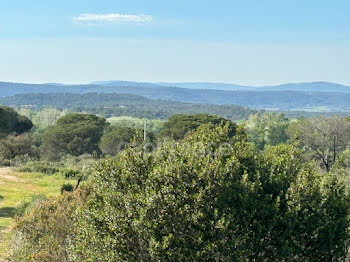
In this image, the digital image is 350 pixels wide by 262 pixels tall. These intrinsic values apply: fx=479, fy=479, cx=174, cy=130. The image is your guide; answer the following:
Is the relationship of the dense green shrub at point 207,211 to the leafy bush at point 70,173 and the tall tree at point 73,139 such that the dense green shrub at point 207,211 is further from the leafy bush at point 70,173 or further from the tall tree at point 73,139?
the tall tree at point 73,139

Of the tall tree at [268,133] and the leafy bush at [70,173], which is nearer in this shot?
Answer: the leafy bush at [70,173]

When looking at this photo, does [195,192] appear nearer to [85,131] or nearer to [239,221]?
[239,221]

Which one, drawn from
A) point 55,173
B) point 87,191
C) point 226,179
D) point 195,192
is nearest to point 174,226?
point 195,192

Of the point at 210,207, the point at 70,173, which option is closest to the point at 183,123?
the point at 70,173

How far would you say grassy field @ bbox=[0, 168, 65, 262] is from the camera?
19809mm

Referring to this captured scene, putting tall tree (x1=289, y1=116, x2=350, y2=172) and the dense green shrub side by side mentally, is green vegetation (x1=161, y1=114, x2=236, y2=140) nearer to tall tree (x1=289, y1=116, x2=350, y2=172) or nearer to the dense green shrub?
tall tree (x1=289, y1=116, x2=350, y2=172)

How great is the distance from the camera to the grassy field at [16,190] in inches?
780

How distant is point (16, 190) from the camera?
2859cm

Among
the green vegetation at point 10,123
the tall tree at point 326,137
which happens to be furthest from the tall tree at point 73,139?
the tall tree at point 326,137

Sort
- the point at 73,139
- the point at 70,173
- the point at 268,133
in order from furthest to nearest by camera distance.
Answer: the point at 268,133 < the point at 73,139 < the point at 70,173

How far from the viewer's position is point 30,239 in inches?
458

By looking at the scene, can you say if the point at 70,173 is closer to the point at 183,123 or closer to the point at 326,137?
the point at 183,123

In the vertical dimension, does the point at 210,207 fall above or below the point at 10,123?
above

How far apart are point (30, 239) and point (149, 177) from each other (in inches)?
182
